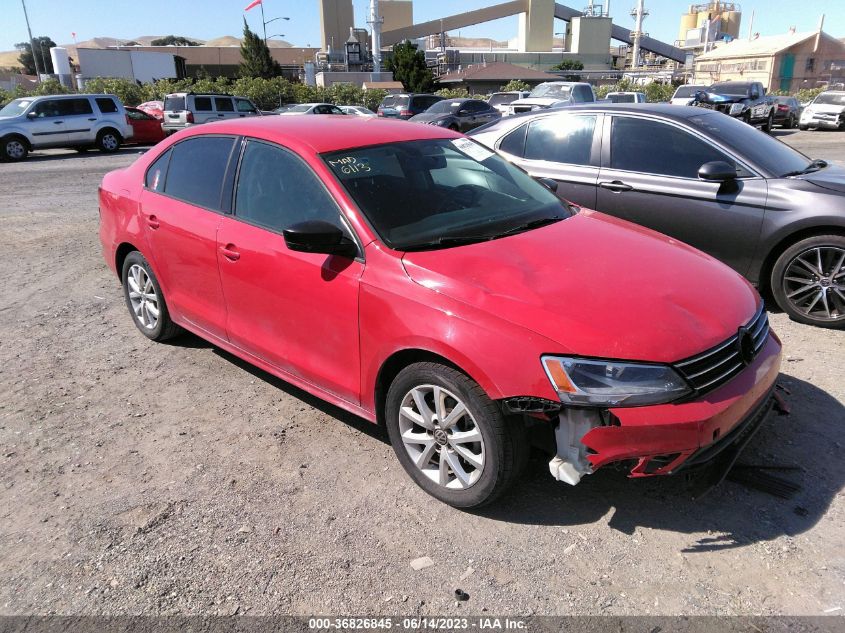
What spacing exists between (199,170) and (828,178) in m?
4.82

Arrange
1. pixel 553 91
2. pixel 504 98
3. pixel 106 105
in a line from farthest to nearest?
pixel 504 98
pixel 553 91
pixel 106 105

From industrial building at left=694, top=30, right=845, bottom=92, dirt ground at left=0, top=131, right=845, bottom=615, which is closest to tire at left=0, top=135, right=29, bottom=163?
dirt ground at left=0, top=131, right=845, bottom=615

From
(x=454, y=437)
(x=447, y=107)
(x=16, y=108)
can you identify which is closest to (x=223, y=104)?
(x=16, y=108)

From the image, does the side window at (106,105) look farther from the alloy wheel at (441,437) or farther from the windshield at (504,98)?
the alloy wheel at (441,437)

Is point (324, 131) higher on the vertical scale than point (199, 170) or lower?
higher

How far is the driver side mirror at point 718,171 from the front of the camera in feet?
16.5

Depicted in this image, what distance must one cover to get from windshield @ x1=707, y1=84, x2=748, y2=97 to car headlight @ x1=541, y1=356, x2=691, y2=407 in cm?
2559

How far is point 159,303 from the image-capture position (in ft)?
15.3

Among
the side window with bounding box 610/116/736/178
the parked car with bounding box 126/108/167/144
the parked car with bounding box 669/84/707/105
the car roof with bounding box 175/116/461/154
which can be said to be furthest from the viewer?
the parked car with bounding box 669/84/707/105

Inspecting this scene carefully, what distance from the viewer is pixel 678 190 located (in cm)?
543

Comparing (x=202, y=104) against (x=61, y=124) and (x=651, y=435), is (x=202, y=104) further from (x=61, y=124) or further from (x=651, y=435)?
(x=651, y=435)

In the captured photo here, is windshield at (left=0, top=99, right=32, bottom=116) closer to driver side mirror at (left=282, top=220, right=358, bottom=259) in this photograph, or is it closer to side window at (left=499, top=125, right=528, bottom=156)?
side window at (left=499, top=125, right=528, bottom=156)

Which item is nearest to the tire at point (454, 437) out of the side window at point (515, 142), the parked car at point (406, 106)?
the side window at point (515, 142)

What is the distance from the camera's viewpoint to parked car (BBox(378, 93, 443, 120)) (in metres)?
25.2
